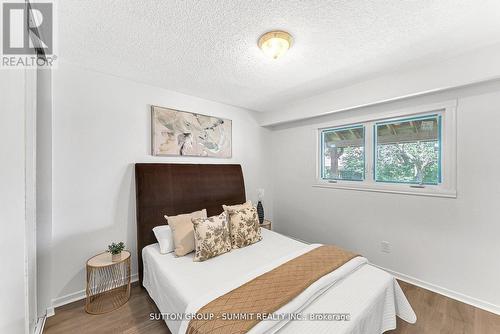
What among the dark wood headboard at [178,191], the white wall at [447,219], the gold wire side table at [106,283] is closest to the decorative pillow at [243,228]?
the dark wood headboard at [178,191]

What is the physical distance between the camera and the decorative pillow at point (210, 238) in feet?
6.58

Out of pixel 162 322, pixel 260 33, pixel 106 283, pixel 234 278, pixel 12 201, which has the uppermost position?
pixel 260 33

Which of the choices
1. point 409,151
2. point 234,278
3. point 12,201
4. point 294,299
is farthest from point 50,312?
point 409,151

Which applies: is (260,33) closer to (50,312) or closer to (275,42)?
(275,42)

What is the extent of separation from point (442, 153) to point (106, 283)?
395cm

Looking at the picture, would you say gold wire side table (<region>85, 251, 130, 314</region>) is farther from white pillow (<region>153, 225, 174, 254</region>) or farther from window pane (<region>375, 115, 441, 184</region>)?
window pane (<region>375, 115, 441, 184</region>)

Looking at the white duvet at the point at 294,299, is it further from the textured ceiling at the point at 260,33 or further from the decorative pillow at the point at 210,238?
the textured ceiling at the point at 260,33

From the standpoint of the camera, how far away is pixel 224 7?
134 centimetres

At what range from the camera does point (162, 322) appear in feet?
6.02

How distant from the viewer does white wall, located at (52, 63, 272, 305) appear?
204cm

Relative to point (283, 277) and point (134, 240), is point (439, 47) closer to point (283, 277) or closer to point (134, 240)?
point (283, 277)

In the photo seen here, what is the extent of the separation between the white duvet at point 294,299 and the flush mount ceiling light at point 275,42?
1815 mm

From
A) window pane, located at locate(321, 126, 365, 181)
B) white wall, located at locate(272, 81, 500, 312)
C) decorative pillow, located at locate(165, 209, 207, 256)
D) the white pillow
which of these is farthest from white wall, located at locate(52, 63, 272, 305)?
white wall, located at locate(272, 81, 500, 312)

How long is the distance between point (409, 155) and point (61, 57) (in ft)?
12.8
